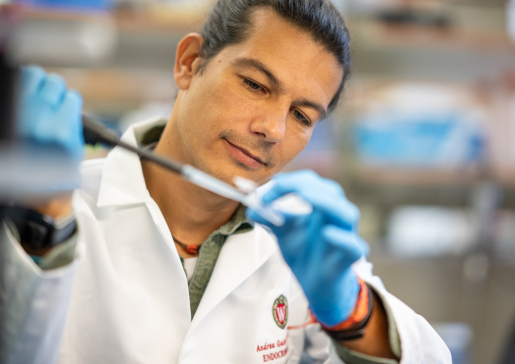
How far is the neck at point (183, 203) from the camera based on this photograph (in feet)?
3.22

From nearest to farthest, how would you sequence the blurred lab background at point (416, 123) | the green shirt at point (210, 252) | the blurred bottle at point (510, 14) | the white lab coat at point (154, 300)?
the white lab coat at point (154, 300)
the green shirt at point (210, 252)
the blurred lab background at point (416, 123)
the blurred bottle at point (510, 14)

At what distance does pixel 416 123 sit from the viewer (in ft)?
7.25

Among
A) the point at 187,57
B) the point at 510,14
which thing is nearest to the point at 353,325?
the point at 187,57

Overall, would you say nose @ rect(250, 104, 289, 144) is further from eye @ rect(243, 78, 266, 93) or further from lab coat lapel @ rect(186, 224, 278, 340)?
lab coat lapel @ rect(186, 224, 278, 340)

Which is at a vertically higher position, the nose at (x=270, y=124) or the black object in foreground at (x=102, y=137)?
the nose at (x=270, y=124)

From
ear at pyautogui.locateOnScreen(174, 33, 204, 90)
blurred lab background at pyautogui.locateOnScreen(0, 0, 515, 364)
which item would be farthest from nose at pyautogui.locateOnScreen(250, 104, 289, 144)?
blurred lab background at pyautogui.locateOnScreen(0, 0, 515, 364)

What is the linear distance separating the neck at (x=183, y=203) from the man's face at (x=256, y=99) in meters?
0.10

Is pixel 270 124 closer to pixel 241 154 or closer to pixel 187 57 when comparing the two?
pixel 241 154

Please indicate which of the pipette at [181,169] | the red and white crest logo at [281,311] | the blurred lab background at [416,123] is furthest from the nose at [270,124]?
the blurred lab background at [416,123]

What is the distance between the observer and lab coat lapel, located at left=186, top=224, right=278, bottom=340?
884mm

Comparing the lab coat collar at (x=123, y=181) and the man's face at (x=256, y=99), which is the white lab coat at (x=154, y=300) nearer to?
the lab coat collar at (x=123, y=181)

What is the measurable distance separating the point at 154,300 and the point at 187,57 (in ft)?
1.79

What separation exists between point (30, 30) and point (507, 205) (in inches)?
80.6

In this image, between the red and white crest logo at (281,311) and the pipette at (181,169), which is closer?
the pipette at (181,169)
